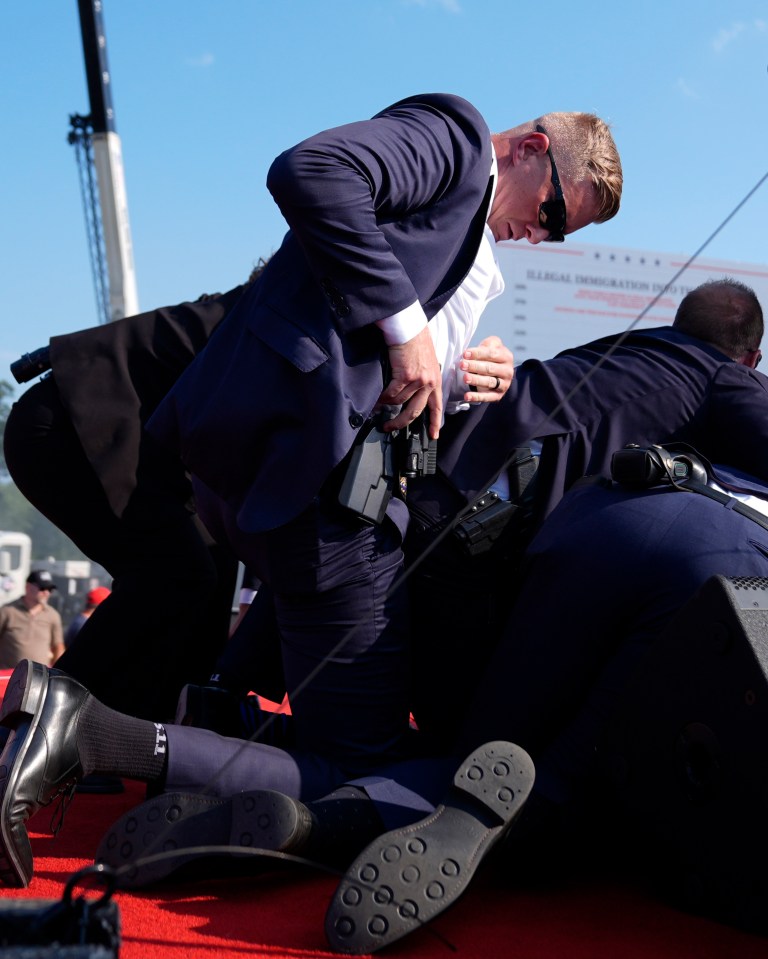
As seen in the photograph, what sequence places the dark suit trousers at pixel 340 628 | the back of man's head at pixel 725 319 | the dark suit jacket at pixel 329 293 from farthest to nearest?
the back of man's head at pixel 725 319, the dark suit trousers at pixel 340 628, the dark suit jacket at pixel 329 293

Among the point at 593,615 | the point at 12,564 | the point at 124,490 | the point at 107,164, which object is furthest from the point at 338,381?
the point at 12,564

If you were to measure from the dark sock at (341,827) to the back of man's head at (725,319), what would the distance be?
1.34m

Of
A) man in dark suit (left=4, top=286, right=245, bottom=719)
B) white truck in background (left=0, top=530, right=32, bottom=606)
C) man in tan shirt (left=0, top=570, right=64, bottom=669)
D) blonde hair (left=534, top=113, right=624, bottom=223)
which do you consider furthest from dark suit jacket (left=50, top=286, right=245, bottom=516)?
white truck in background (left=0, top=530, right=32, bottom=606)

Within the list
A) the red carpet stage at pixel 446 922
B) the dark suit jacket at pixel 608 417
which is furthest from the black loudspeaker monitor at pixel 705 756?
the dark suit jacket at pixel 608 417

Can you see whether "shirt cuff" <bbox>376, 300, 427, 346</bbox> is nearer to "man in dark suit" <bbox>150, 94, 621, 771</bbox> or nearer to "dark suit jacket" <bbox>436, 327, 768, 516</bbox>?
"man in dark suit" <bbox>150, 94, 621, 771</bbox>

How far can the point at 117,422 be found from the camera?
2.42 meters

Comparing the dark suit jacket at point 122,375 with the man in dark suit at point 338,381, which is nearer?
the man in dark suit at point 338,381

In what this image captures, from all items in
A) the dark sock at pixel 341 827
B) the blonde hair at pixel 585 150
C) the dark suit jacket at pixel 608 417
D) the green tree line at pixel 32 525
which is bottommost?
the green tree line at pixel 32 525

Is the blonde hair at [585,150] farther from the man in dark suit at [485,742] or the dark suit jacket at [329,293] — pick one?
the man in dark suit at [485,742]

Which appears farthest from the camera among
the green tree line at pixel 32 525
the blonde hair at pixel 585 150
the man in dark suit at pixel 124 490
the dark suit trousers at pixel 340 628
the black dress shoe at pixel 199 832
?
the green tree line at pixel 32 525

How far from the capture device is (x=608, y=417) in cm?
194

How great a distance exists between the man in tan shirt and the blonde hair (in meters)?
5.71

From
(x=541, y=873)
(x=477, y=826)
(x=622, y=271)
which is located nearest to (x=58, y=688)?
(x=477, y=826)

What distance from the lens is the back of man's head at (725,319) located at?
2.26 meters
